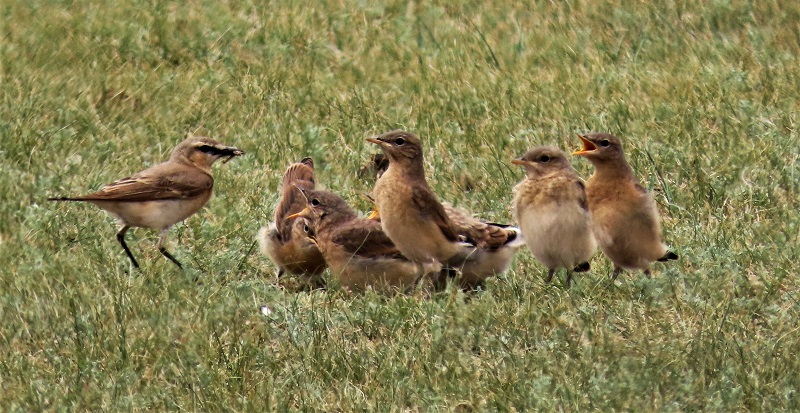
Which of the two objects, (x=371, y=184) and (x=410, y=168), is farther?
(x=371, y=184)

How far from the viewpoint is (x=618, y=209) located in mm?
8039

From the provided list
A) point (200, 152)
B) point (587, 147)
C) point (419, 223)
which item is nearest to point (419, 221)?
point (419, 223)

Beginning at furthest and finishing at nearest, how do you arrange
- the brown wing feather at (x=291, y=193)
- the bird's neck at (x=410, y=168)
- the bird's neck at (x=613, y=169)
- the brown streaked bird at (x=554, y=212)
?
the brown wing feather at (x=291, y=193), the bird's neck at (x=410, y=168), the bird's neck at (x=613, y=169), the brown streaked bird at (x=554, y=212)

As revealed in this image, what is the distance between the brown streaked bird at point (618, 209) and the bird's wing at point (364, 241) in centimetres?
132

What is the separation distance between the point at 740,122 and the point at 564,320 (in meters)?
3.70

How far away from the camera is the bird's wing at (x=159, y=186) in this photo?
8930 mm

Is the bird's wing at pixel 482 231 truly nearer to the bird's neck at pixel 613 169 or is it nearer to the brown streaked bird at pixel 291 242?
the bird's neck at pixel 613 169

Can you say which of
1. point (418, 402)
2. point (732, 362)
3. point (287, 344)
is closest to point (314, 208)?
point (287, 344)

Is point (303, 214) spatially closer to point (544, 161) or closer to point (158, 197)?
point (158, 197)

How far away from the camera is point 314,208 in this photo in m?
8.96

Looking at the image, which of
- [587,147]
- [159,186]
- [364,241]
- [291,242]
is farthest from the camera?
[159,186]

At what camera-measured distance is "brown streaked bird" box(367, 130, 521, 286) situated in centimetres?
835

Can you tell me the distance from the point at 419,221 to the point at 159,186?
72.2 inches

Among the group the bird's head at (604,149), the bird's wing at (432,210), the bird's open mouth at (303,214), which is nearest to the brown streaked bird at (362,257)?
the bird's open mouth at (303,214)
